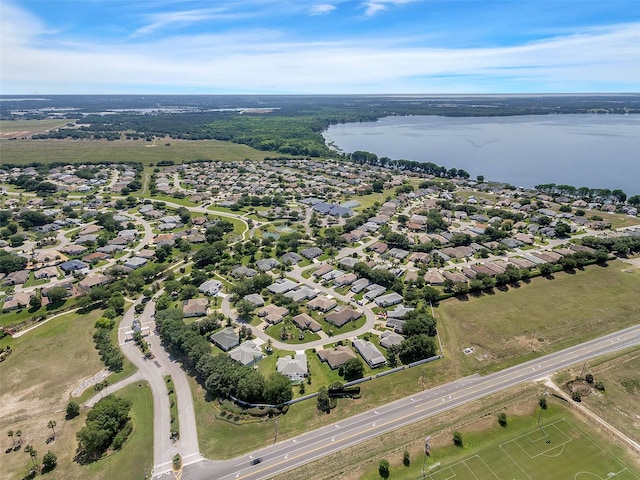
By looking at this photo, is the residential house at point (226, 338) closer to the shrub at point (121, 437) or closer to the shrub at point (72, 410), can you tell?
the shrub at point (121, 437)

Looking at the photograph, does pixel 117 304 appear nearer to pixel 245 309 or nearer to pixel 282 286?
pixel 245 309

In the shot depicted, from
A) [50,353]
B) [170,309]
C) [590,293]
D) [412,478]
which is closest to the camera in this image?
[412,478]

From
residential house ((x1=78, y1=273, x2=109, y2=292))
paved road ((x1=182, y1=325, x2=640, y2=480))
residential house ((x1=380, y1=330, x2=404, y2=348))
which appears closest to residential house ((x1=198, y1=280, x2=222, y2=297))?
residential house ((x1=78, y1=273, x2=109, y2=292))

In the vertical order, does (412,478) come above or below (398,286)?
below

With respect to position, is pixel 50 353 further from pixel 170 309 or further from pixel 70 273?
pixel 70 273

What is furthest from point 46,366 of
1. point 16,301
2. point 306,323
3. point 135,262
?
point 306,323

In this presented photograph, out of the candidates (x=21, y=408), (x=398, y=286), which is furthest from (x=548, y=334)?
(x=21, y=408)

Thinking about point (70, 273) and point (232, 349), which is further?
point (70, 273)

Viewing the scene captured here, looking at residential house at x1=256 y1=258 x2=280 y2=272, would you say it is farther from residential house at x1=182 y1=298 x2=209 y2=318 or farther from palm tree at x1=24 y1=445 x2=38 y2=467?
palm tree at x1=24 y1=445 x2=38 y2=467
